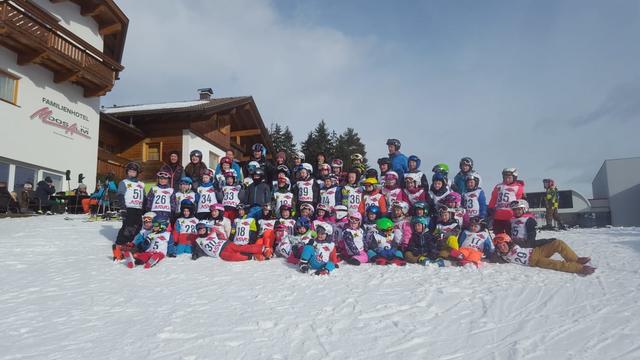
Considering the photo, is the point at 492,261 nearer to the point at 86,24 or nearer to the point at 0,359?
the point at 0,359

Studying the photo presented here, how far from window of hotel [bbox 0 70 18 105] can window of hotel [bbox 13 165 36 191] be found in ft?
7.51

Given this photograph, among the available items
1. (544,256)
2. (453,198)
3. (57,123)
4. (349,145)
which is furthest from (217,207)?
(349,145)

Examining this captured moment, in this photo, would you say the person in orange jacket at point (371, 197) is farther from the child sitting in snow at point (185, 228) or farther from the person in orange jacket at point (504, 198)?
the child sitting in snow at point (185, 228)

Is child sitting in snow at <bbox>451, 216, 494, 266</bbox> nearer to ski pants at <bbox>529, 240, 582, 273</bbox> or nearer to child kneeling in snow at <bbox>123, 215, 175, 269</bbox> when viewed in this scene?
ski pants at <bbox>529, 240, 582, 273</bbox>

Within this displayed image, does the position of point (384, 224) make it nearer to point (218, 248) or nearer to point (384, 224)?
point (384, 224)

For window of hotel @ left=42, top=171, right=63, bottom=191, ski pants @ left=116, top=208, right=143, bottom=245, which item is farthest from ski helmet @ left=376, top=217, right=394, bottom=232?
window of hotel @ left=42, top=171, right=63, bottom=191

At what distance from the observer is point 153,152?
2158 centimetres

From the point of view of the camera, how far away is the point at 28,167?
14492 mm

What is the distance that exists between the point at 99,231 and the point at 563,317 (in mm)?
9933

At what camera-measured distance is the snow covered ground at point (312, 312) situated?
144 inches

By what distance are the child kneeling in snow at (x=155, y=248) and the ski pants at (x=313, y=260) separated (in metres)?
2.54

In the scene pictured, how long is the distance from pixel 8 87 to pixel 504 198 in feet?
51.0

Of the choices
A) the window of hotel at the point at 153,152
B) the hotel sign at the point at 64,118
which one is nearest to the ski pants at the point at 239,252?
the hotel sign at the point at 64,118

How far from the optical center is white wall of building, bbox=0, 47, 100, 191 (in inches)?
539
